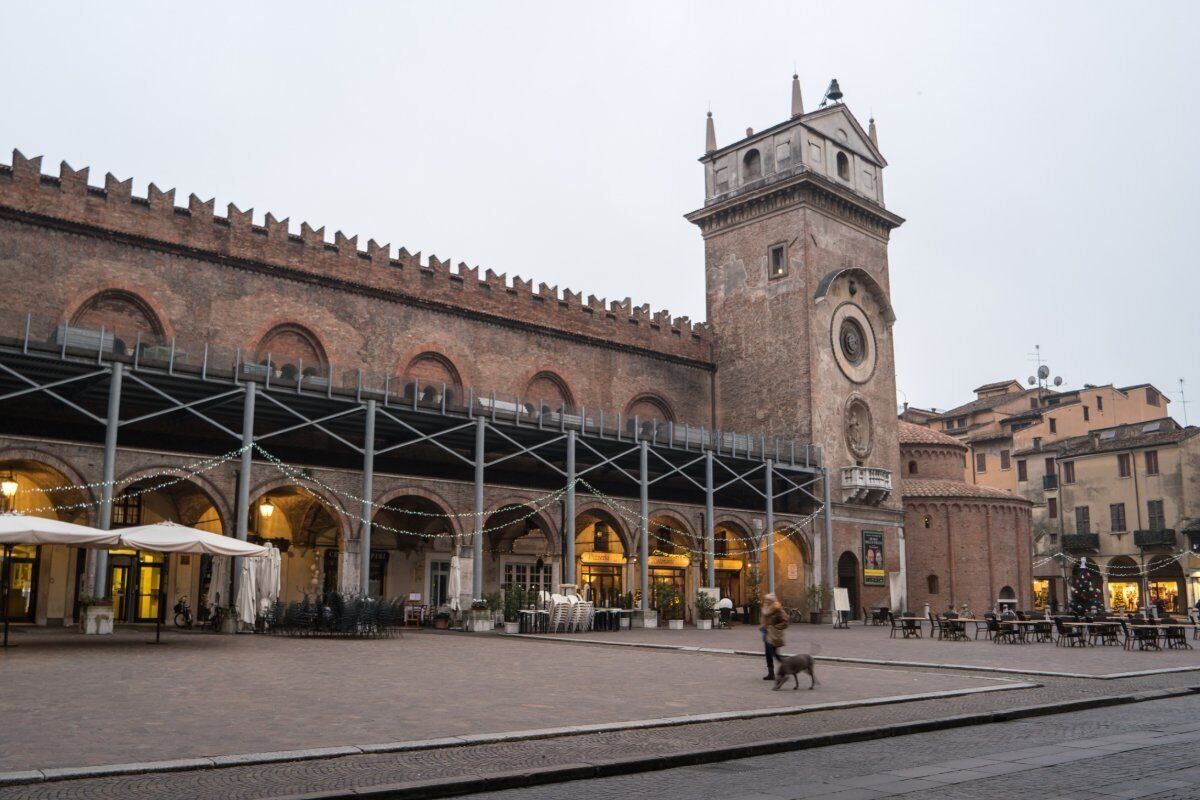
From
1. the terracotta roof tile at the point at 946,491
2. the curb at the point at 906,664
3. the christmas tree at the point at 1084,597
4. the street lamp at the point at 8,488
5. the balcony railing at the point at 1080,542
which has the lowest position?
the curb at the point at 906,664

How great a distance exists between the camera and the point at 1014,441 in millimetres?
55000

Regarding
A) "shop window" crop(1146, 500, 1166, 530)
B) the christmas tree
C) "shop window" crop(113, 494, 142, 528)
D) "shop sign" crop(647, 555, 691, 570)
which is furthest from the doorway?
"shop window" crop(113, 494, 142, 528)

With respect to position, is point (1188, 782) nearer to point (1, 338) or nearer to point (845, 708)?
point (845, 708)

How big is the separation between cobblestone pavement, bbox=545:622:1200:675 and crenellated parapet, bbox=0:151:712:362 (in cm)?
1264

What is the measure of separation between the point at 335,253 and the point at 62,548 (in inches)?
430

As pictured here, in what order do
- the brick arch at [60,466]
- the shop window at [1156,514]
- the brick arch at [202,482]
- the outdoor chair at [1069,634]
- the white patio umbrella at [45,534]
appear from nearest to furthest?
the white patio umbrella at [45,534] → the brick arch at [60,466] → the outdoor chair at [1069,634] → the brick arch at [202,482] → the shop window at [1156,514]

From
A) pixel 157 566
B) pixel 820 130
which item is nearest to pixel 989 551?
pixel 820 130

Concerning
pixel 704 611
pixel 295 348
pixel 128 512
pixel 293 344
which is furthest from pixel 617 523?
pixel 128 512

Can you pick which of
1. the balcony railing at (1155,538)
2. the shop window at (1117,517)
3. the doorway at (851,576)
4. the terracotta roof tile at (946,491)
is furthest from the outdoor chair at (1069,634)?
the shop window at (1117,517)

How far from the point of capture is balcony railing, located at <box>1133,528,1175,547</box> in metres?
46.3

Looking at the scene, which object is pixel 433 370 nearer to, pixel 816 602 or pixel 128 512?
pixel 128 512

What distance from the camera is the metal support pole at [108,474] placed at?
68.5ft

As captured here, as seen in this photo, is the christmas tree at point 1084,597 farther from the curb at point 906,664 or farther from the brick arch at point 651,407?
the brick arch at point 651,407

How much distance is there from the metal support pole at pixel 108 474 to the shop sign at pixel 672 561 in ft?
63.0
